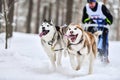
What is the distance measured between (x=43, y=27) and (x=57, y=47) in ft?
2.30

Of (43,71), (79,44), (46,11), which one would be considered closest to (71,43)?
(79,44)

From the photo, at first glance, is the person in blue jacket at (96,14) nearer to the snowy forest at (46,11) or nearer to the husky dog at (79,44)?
the husky dog at (79,44)

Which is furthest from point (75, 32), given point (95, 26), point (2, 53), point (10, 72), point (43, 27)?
point (2, 53)

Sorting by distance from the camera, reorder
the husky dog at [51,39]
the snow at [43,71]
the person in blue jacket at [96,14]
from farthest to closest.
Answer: the person in blue jacket at [96,14] → the husky dog at [51,39] → the snow at [43,71]

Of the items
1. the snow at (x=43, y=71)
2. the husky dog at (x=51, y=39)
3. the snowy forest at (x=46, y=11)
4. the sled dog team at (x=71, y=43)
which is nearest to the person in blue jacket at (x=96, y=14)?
the sled dog team at (x=71, y=43)

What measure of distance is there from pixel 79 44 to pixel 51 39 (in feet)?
2.99

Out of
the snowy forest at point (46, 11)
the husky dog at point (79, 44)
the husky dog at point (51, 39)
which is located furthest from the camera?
the snowy forest at point (46, 11)

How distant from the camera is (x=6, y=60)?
993 centimetres

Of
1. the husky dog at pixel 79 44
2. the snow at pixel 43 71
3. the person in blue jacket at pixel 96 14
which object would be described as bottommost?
the snow at pixel 43 71

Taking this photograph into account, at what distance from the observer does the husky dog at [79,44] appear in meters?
8.31

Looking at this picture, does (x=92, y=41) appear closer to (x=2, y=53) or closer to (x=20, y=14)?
(x=2, y=53)

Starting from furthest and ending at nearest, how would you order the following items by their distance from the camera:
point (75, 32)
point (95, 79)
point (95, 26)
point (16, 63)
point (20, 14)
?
1. point (20, 14)
2. point (95, 26)
3. point (16, 63)
4. point (75, 32)
5. point (95, 79)

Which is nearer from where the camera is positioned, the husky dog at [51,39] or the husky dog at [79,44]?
the husky dog at [79,44]

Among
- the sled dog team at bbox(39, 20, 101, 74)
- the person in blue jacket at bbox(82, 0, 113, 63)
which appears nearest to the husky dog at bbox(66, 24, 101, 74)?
the sled dog team at bbox(39, 20, 101, 74)
